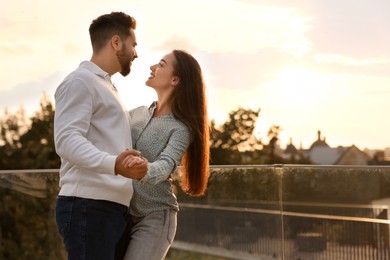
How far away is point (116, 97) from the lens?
110 inches

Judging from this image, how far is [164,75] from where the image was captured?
304 cm

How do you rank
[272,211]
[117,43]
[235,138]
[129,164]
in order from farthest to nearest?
[235,138]
[272,211]
[117,43]
[129,164]

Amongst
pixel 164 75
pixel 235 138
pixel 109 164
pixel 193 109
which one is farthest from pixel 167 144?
pixel 235 138

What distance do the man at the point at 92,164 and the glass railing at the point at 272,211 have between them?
2235mm

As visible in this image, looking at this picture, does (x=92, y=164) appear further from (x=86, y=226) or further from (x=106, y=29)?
(x=106, y=29)

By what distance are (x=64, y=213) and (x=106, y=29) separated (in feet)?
2.21

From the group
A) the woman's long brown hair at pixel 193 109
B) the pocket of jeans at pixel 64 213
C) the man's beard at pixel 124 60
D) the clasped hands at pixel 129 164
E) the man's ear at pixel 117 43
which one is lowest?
the pocket of jeans at pixel 64 213

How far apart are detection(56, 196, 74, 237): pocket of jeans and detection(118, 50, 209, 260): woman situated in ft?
0.90

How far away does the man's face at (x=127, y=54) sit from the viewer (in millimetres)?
2904

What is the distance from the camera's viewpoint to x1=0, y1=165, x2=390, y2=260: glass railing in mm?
4824

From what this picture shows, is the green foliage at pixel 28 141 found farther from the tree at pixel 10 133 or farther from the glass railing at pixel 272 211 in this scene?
the glass railing at pixel 272 211

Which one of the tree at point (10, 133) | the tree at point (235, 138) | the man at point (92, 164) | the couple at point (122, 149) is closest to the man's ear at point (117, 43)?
the couple at point (122, 149)

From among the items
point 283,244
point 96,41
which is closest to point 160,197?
point 96,41

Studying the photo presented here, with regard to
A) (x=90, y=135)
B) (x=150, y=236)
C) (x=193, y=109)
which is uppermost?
(x=193, y=109)
